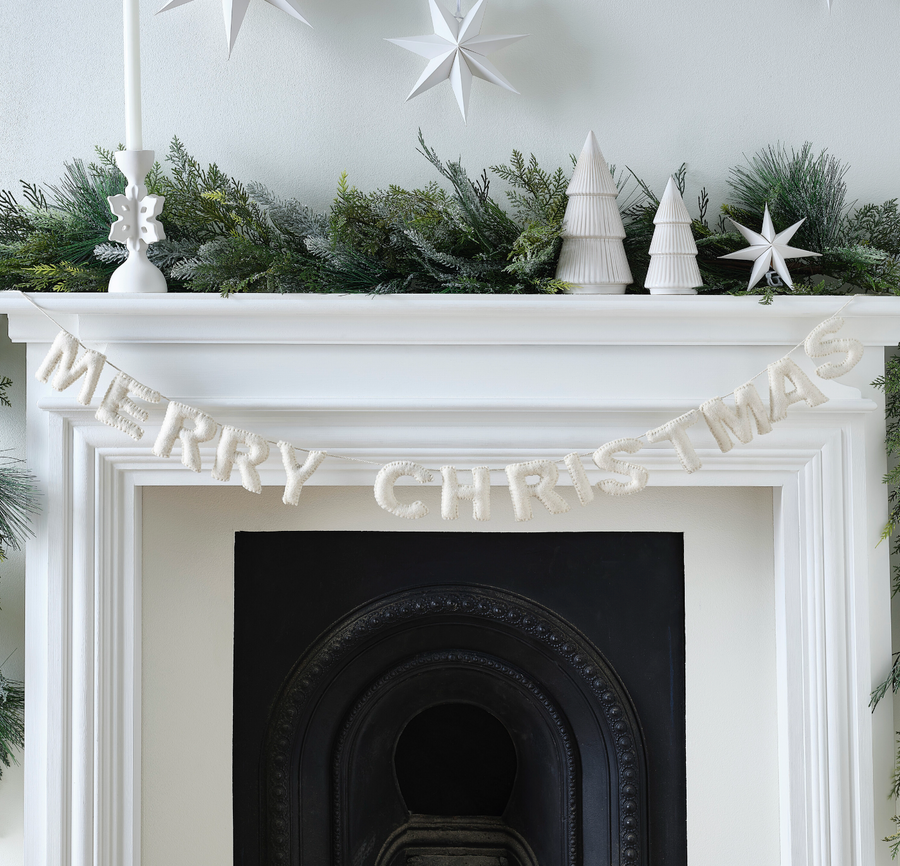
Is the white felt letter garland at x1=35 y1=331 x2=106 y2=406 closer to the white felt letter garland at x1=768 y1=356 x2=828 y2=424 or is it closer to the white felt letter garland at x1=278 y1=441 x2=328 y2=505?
the white felt letter garland at x1=278 y1=441 x2=328 y2=505

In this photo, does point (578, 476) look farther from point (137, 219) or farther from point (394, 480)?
point (137, 219)

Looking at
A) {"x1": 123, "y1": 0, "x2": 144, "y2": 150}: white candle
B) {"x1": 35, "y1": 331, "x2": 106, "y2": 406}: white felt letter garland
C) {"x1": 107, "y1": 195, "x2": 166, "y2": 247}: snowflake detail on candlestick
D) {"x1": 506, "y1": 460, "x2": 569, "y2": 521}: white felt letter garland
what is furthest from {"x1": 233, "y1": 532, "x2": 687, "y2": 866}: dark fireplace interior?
{"x1": 123, "y1": 0, "x2": 144, "y2": 150}: white candle

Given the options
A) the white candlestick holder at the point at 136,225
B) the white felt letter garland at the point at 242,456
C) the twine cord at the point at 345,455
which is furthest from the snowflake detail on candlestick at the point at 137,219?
the white felt letter garland at the point at 242,456

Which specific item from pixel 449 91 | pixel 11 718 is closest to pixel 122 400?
pixel 11 718

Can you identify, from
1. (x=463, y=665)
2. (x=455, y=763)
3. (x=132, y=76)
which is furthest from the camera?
(x=455, y=763)

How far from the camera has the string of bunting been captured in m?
0.98

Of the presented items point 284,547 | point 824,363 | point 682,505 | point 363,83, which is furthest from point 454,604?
point 363,83

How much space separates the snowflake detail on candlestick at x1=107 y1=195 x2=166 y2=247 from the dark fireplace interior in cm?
47

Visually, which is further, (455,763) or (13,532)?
(455,763)

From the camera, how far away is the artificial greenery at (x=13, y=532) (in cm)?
103

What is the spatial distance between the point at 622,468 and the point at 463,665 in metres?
0.50

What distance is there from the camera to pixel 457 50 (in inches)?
41.8

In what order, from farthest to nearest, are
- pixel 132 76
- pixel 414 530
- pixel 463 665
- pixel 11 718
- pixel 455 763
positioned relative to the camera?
pixel 455 763 < pixel 463 665 < pixel 414 530 < pixel 11 718 < pixel 132 76

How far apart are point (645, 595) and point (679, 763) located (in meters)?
0.28
